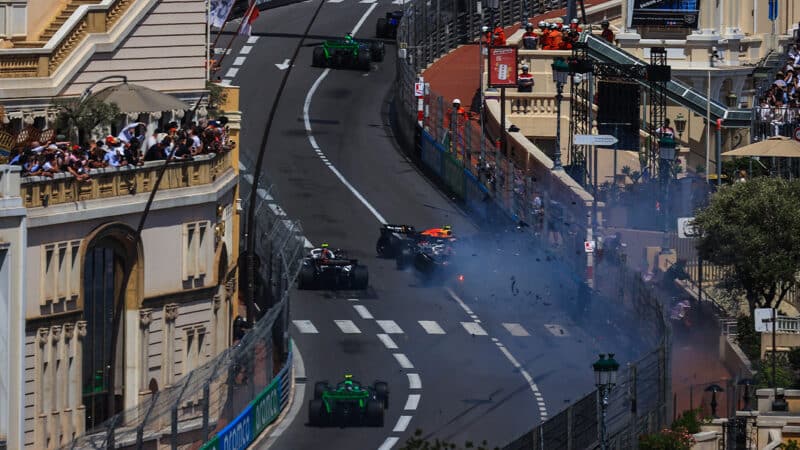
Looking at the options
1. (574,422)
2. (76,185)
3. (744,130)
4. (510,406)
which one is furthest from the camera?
(744,130)

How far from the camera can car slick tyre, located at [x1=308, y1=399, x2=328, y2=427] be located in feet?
237

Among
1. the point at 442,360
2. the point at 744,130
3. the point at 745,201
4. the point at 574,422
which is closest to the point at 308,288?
the point at 442,360

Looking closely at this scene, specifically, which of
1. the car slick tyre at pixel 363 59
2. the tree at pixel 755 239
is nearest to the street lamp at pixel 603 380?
the tree at pixel 755 239

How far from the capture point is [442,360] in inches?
3127

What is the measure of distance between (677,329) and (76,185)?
1566 cm

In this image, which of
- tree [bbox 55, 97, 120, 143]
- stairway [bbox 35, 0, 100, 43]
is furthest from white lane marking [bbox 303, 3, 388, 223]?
tree [bbox 55, 97, 120, 143]

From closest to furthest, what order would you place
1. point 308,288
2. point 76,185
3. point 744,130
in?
point 76,185 < point 308,288 < point 744,130

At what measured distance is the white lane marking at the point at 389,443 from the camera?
233ft

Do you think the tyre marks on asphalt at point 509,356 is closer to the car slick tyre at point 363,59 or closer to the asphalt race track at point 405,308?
the asphalt race track at point 405,308

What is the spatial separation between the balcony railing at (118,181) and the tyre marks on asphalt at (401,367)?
264 inches

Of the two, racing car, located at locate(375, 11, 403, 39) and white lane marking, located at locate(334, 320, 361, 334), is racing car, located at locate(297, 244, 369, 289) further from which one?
racing car, located at locate(375, 11, 403, 39)

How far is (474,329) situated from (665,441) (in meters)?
22.7

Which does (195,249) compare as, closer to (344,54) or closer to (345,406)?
(345,406)

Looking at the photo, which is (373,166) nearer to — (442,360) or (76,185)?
(442,360)
